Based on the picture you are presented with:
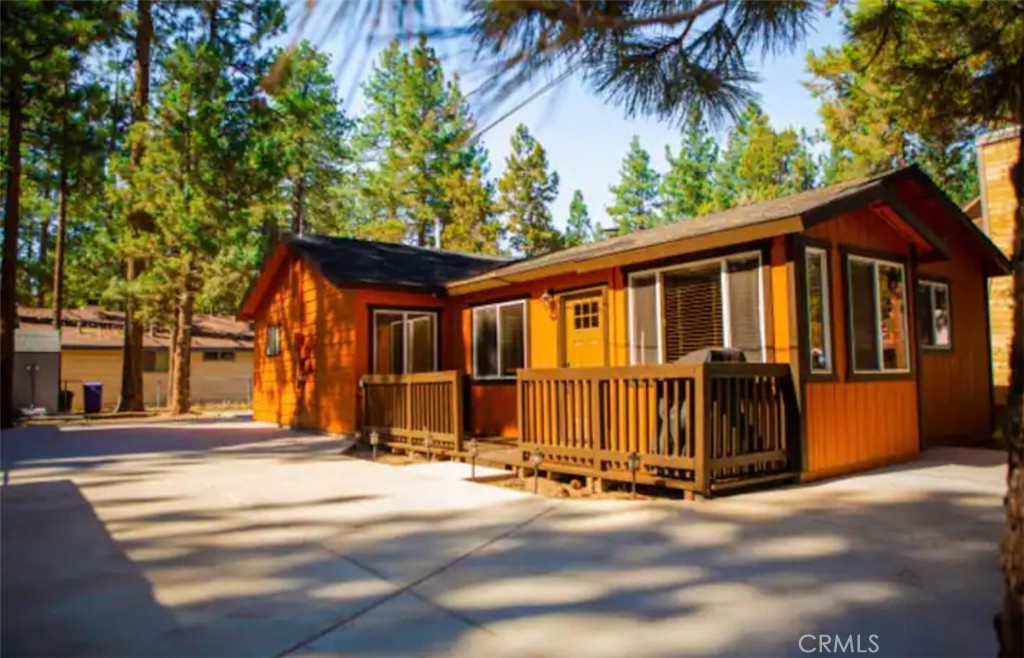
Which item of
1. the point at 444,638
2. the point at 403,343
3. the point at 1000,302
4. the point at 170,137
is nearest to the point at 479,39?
the point at 444,638

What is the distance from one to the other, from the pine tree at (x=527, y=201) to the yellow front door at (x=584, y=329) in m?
21.8

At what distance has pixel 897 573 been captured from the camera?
3.70 metres

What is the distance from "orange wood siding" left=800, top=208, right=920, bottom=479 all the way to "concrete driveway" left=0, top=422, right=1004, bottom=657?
A: 0.34m

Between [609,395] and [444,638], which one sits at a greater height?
[609,395]

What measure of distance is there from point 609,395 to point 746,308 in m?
1.90

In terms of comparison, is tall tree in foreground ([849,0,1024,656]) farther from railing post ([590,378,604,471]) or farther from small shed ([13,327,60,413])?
small shed ([13,327,60,413])

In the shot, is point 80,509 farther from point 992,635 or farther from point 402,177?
point 402,177

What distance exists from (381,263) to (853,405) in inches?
327

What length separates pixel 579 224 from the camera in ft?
135

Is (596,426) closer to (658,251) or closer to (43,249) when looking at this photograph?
(658,251)

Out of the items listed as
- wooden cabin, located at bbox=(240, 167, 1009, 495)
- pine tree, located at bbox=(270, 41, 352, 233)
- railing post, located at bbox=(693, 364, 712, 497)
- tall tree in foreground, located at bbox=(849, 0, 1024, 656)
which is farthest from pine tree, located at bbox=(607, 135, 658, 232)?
railing post, located at bbox=(693, 364, 712, 497)

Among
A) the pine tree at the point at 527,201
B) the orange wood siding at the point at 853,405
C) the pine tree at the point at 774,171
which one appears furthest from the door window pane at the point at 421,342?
the pine tree at the point at 774,171

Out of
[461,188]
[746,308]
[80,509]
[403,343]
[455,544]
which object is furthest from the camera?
[461,188]

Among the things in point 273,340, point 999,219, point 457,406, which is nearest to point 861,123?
point 999,219
